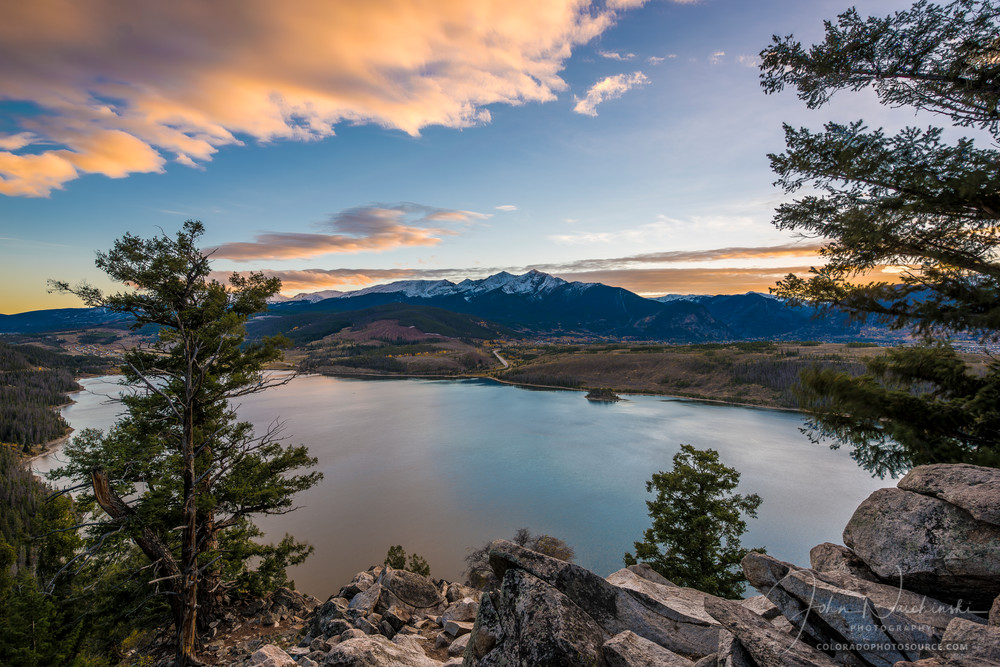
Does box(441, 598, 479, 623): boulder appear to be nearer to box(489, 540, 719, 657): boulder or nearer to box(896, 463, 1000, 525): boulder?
box(489, 540, 719, 657): boulder

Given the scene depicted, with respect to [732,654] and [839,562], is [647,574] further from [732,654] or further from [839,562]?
[732,654]

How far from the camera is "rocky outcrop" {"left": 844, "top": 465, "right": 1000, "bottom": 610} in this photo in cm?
619

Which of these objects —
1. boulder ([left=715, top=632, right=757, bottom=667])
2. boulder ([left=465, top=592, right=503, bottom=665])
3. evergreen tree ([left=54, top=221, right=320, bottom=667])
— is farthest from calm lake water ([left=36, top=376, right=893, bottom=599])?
boulder ([left=715, top=632, right=757, bottom=667])

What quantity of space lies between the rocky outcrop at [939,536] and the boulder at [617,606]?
3205 mm

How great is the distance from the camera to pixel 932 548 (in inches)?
257

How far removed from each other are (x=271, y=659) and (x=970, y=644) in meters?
10.7

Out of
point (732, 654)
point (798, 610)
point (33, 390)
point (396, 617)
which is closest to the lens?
point (732, 654)

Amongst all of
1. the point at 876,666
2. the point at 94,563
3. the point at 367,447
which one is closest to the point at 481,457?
the point at 367,447

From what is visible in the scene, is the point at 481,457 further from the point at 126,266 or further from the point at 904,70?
the point at 904,70

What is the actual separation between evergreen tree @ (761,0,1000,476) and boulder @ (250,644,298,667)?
42.6 feet

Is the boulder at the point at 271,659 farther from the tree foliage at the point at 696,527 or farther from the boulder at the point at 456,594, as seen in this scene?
the tree foliage at the point at 696,527

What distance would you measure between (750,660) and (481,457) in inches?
2301

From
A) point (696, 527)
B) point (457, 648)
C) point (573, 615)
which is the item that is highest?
point (573, 615)

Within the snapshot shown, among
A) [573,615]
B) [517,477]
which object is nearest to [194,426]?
[573,615]
